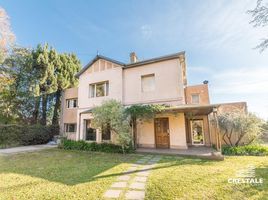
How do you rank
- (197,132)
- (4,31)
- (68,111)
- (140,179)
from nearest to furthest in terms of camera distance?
(140,179)
(4,31)
(197,132)
(68,111)

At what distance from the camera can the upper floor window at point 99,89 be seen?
16.0 meters

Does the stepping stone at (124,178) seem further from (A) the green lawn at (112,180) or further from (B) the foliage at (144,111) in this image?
(B) the foliage at (144,111)

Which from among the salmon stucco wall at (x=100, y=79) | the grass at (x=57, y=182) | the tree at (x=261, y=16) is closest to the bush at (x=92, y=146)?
the grass at (x=57, y=182)

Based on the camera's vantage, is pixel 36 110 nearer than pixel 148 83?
No

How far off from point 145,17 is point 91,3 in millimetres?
4883

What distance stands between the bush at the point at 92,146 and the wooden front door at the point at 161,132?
2.86 metres

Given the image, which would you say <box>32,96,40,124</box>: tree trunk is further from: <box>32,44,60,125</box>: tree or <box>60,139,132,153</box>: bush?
<box>60,139,132,153</box>: bush

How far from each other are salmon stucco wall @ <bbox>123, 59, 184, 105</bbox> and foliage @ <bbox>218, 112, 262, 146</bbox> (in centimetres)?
400

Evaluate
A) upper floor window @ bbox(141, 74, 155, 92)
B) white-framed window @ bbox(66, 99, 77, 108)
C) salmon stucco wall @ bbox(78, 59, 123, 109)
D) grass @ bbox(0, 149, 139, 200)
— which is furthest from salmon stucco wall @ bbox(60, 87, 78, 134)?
grass @ bbox(0, 149, 139, 200)

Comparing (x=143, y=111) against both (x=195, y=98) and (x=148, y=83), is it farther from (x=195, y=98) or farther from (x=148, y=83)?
(x=195, y=98)

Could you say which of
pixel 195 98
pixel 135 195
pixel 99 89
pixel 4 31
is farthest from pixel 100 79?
pixel 135 195

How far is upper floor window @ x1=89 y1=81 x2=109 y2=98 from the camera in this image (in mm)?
16042

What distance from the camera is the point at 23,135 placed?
17938 millimetres

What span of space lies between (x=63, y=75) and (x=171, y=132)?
1973 centimetres
